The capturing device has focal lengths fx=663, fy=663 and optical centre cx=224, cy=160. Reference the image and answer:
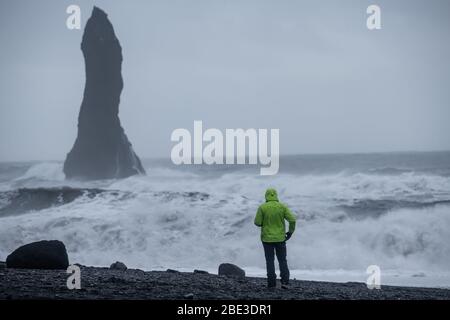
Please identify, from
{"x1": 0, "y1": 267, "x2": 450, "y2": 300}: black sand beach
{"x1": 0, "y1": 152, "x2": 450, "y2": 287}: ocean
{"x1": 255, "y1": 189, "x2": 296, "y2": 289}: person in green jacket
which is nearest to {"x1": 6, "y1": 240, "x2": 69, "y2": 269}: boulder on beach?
{"x1": 0, "y1": 267, "x2": 450, "y2": 300}: black sand beach

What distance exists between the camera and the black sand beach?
876cm

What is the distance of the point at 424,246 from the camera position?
2000 centimetres

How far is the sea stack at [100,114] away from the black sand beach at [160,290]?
49.9m

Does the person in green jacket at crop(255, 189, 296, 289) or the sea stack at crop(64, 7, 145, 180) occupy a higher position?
the sea stack at crop(64, 7, 145, 180)

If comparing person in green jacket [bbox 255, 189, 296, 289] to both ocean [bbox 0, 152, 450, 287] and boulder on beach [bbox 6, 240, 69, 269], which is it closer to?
boulder on beach [bbox 6, 240, 69, 269]

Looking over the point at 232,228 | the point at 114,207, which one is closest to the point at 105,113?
the point at 114,207

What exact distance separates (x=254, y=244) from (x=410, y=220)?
6008mm

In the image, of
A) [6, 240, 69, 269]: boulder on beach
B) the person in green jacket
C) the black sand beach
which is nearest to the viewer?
the black sand beach

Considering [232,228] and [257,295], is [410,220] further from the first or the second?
[257,295]

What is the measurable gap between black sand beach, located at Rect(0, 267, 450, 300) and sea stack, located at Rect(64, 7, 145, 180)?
4991 centimetres

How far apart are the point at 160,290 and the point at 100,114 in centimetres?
5682

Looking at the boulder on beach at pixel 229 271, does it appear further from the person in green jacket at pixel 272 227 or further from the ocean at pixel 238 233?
the person in green jacket at pixel 272 227
